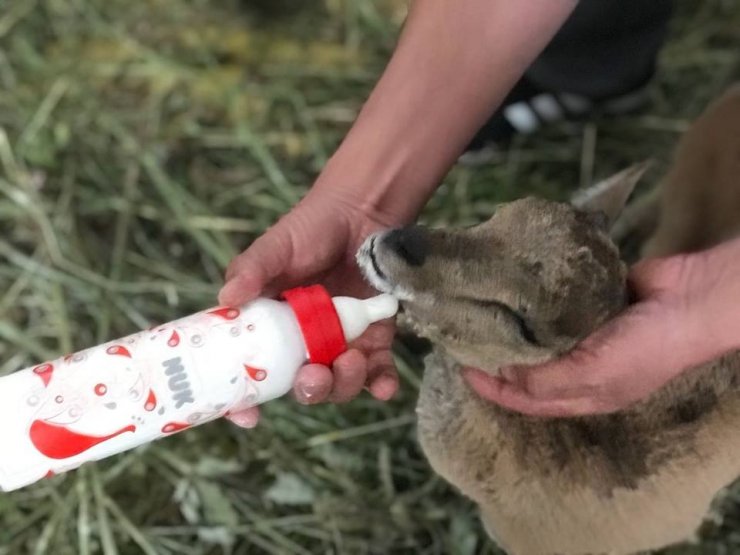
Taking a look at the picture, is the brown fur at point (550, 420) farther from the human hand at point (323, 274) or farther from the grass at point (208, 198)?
the grass at point (208, 198)

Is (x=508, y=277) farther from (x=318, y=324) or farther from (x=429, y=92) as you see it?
(x=429, y=92)

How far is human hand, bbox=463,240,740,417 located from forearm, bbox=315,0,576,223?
0.46 meters

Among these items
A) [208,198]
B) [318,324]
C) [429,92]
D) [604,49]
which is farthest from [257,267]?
[604,49]

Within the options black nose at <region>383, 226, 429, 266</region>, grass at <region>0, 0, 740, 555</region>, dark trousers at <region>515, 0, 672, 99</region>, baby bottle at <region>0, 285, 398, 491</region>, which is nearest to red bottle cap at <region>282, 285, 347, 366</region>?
baby bottle at <region>0, 285, 398, 491</region>

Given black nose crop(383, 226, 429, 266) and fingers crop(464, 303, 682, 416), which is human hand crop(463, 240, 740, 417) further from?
black nose crop(383, 226, 429, 266)

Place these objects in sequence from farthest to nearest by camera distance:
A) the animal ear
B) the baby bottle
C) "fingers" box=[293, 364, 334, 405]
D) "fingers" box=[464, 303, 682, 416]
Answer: the animal ear
"fingers" box=[464, 303, 682, 416]
"fingers" box=[293, 364, 334, 405]
the baby bottle

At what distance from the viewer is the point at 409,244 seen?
1.33 meters

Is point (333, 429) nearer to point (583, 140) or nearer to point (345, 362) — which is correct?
point (345, 362)

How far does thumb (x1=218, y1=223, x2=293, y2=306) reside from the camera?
131cm

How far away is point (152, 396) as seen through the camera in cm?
121

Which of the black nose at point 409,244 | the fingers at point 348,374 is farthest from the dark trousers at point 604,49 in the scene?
the fingers at point 348,374

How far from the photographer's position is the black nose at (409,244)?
1.33 meters

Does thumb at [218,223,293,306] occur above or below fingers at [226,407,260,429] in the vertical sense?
above

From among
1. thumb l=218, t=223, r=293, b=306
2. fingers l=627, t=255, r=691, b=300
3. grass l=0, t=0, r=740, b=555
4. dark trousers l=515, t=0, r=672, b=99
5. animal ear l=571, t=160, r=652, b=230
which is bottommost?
grass l=0, t=0, r=740, b=555
